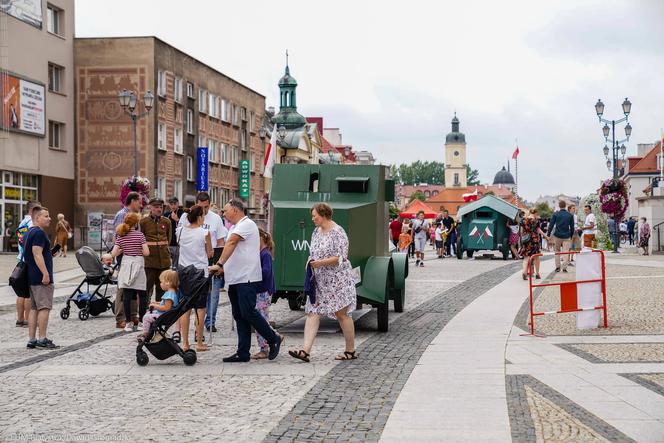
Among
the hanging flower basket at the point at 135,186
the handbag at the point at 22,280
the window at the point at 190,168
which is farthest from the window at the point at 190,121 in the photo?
the handbag at the point at 22,280

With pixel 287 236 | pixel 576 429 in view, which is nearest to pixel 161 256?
pixel 287 236

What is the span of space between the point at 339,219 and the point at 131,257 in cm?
299

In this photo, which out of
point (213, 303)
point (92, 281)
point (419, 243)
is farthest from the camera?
point (419, 243)

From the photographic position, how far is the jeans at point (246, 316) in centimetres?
1044

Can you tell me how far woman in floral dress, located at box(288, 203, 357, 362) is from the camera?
10.5 metres

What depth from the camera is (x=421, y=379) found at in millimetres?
9102

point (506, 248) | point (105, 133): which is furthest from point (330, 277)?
point (105, 133)

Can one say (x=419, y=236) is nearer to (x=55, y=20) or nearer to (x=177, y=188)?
(x=177, y=188)

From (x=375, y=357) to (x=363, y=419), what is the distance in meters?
3.48

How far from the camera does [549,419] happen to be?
7.26 metres

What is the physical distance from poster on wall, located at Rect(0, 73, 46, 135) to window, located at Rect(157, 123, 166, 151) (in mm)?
6381

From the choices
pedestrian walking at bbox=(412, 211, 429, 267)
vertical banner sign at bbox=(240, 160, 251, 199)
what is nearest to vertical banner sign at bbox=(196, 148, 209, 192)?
vertical banner sign at bbox=(240, 160, 251, 199)

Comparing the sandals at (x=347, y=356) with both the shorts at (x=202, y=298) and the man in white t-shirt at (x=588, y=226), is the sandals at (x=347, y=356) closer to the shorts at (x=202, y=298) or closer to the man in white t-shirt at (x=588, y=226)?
the shorts at (x=202, y=298)

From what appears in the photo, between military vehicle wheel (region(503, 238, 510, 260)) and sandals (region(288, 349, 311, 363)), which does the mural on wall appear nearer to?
military vehicle wheel (region(503, 238, 510, 260))
